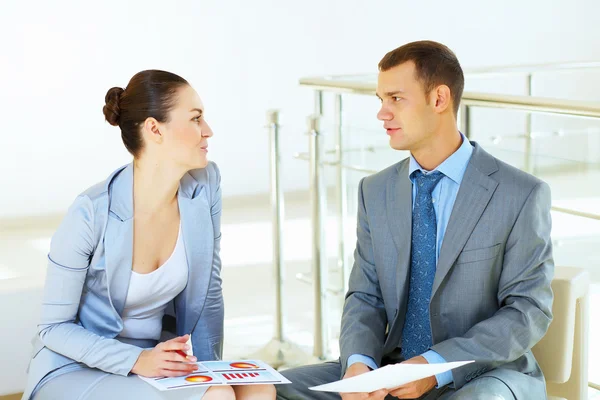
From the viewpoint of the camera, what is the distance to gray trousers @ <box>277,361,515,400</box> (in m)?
1.86

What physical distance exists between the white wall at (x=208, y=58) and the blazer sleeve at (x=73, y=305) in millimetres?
4578

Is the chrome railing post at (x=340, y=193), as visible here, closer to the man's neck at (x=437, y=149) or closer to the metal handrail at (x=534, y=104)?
the metal handrail at (x=534, y=104)

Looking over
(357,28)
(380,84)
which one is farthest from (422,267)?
(357,28)

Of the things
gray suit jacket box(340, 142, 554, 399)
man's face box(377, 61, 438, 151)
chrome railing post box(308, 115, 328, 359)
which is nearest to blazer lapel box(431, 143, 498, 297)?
gray suit jacket box(340, 142, 554, 399)

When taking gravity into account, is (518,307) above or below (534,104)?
below

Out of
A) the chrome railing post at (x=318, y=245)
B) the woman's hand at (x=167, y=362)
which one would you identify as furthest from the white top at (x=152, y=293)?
the chrome railing post at (x=318, y=245)

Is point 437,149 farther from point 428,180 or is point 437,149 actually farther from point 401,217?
point 401,217

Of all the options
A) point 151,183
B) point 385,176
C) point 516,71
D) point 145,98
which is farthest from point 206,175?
point 516,71

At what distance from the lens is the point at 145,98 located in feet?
7.25

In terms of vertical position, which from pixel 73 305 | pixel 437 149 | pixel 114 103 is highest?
pixel 114 103

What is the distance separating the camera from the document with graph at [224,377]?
6.32 ft

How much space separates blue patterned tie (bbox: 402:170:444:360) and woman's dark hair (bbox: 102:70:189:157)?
616 millimetres

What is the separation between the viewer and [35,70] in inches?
255

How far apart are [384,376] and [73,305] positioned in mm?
777
